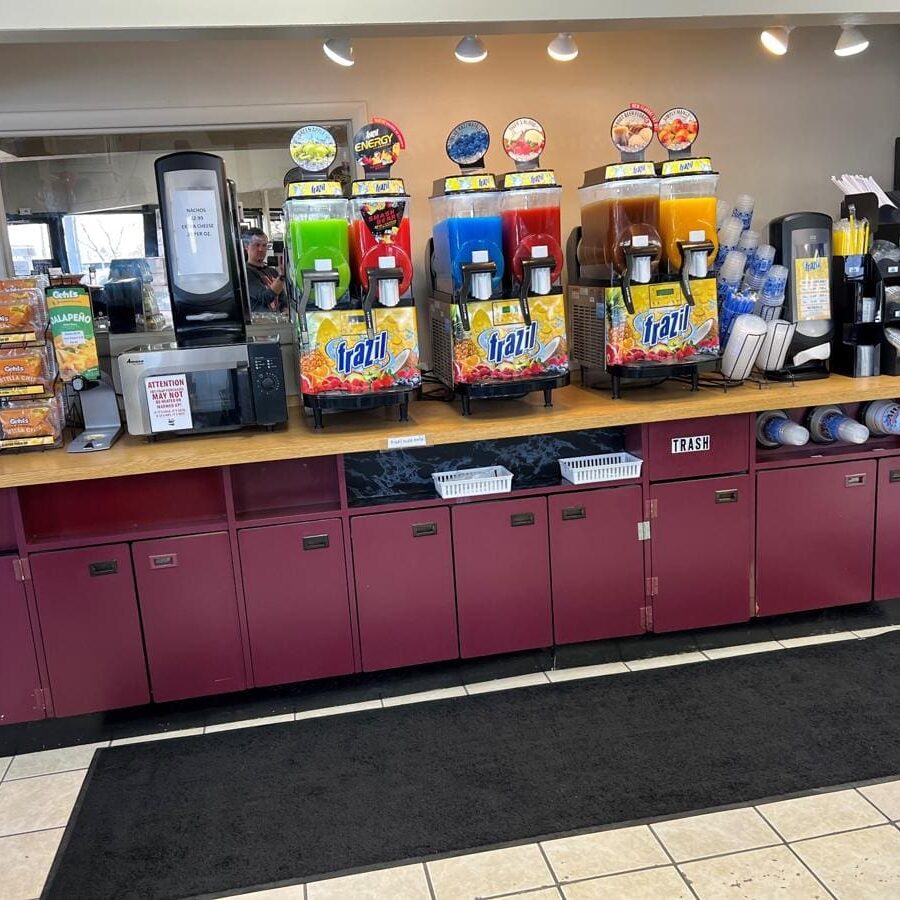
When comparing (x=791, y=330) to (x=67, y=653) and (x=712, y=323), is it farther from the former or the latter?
(x=67, y=653)

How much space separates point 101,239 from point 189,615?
1.58 metres

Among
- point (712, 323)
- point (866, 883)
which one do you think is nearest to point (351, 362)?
point (712, 323)

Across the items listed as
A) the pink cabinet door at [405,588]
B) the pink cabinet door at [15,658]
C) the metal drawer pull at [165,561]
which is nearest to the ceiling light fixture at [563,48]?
the pink cabinet door at [405,588]

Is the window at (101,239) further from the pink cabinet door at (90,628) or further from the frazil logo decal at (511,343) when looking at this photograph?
the frazil logo decal at (511,343)

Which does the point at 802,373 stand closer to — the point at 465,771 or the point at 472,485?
the point at 472,485

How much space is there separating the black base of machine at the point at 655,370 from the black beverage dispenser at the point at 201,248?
140cm

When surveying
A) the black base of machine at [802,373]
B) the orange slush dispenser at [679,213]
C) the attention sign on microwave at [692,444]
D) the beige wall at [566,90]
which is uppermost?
the beige wall at [566,90]

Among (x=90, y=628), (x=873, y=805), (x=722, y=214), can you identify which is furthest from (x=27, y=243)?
(x=873, y=805)

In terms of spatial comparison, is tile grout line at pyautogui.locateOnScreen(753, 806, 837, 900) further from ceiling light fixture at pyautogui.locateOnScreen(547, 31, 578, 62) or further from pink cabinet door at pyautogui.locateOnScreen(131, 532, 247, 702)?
ceiling light fixture at pyautogui.locateOnScreen(547, 31, 578, 62)

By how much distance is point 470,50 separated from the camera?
3.53m

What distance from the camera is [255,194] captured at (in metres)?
3.69

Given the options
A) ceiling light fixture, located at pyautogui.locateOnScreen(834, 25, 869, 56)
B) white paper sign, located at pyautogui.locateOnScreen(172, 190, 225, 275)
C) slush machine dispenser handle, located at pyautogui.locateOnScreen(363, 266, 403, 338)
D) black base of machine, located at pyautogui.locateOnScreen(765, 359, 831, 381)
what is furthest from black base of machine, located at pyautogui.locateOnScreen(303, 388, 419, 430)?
ceiling light fixture, located at pyautogui.locateOnScreen(834, 25, 869, 56)

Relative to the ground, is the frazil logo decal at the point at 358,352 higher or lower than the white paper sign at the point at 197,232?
lower

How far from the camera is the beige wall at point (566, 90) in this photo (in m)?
3.54
